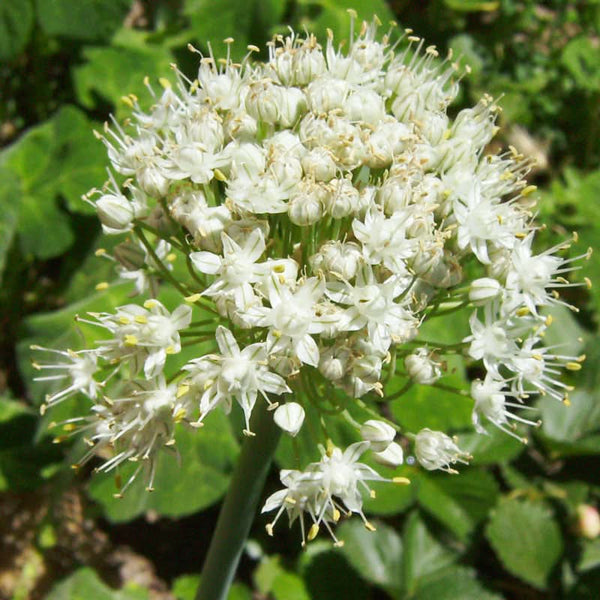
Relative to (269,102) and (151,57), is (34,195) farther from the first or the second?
(269,102)

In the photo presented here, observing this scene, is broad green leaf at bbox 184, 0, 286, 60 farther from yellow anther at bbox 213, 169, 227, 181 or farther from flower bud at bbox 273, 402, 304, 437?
flower bud at bbox 273, 402, 304, 437

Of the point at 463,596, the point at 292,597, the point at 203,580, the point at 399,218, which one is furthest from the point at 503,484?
the point at 399,218

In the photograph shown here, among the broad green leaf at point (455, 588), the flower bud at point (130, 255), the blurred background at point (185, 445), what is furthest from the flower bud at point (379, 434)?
the broad green leaf at point (455, 588)

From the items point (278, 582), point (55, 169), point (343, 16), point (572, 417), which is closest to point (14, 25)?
point (55, 169)

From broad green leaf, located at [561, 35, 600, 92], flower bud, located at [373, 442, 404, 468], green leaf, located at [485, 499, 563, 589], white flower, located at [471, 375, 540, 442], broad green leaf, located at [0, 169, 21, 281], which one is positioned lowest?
green leaf, located at [485, 499, 563, 589]

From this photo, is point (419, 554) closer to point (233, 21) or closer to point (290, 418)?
point (290, 418)

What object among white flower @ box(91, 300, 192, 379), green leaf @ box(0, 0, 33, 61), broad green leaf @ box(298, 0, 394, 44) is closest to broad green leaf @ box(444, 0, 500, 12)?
broad green leaf @ box(298, 0, 394, 44)
